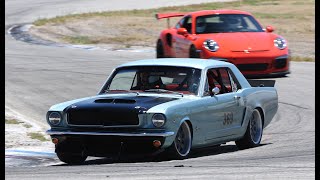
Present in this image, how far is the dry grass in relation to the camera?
29.6 m

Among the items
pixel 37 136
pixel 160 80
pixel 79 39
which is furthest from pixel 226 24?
pixel 79 39

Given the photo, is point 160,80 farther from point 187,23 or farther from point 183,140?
point 187,23

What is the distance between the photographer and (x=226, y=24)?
19.3m

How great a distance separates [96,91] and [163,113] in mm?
8602

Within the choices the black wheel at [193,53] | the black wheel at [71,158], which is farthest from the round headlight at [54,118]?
the black wheel at [193,53]

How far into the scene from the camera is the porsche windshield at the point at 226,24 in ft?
63.0

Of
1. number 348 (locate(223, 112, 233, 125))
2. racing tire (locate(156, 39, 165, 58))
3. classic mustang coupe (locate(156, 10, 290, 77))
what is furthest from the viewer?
racing tire (locate(156, 39, 165, 58))

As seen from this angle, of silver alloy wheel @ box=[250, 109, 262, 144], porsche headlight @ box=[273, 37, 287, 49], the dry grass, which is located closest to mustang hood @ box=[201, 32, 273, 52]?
porsche headlight @ box=[273, 37, 287, 49]

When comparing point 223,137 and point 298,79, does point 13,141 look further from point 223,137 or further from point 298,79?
point 298,79

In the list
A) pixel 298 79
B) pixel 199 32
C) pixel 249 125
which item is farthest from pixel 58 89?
pixel 249 125

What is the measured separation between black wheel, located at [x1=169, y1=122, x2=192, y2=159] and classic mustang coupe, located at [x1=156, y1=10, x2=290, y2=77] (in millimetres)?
8005

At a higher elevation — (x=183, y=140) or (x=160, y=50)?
(x=183, y=140)

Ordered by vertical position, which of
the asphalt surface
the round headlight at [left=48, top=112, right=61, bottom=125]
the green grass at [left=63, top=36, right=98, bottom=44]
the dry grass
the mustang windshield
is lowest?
the dry grass

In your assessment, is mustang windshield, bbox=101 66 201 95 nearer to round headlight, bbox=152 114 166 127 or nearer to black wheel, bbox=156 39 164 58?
round headlight, bbox=152 114 166 127
